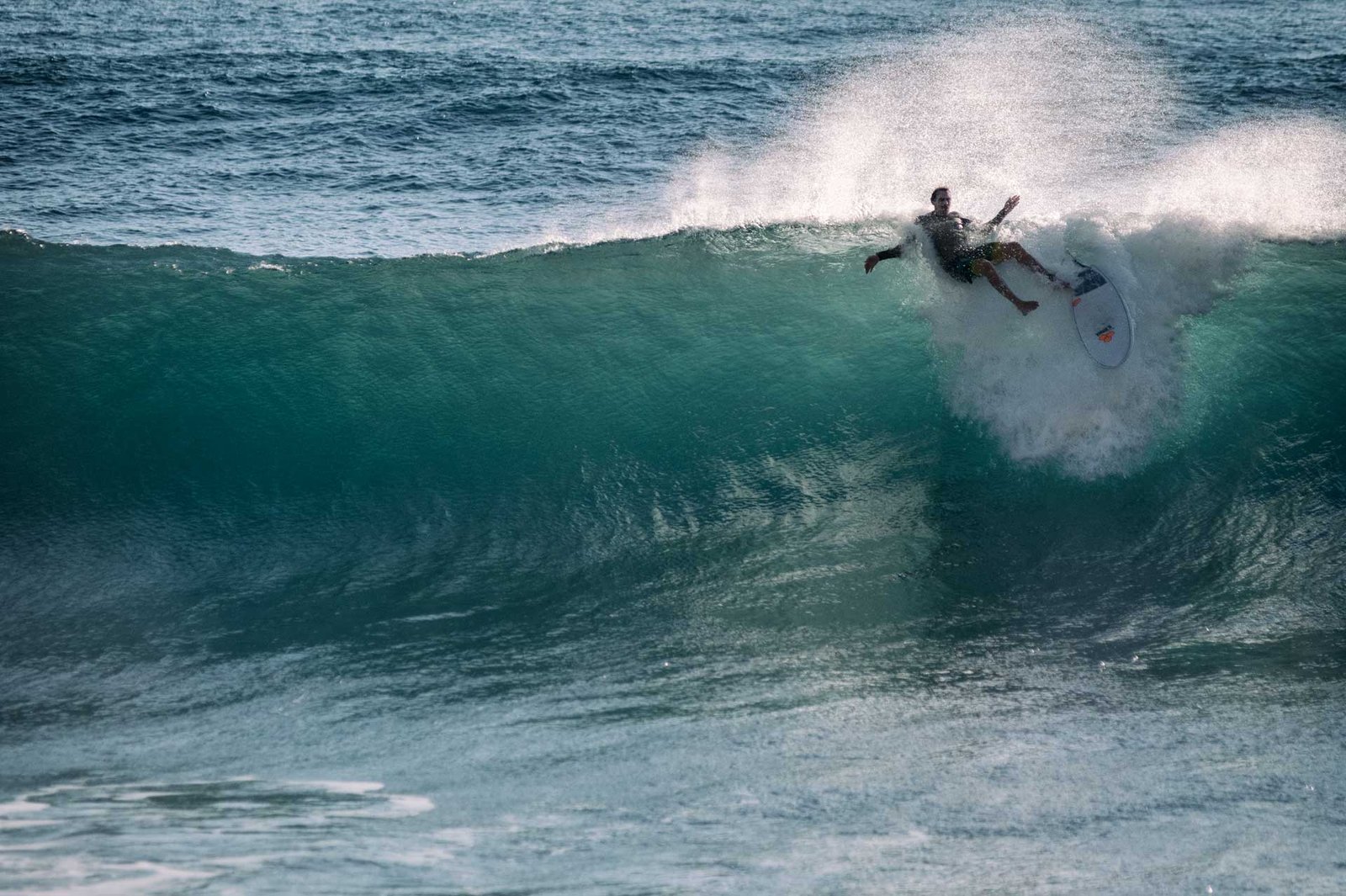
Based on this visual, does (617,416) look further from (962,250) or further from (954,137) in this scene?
(954,137)

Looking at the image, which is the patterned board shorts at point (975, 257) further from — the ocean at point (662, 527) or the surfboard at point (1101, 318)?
A: the surfboard at point (1101, 318)

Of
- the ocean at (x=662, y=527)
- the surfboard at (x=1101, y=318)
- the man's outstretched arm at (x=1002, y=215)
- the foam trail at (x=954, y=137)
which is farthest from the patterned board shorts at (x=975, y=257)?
the foam trail at (x=954, y=137)

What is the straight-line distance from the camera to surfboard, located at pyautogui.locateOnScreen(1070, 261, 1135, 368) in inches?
315

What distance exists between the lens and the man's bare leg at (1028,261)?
809 cm

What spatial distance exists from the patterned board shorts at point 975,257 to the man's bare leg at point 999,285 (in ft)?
0.19

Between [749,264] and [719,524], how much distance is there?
355 cm

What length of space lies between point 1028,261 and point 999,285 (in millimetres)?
346

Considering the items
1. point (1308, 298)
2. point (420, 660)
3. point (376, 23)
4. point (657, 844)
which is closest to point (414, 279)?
point (420, 660)

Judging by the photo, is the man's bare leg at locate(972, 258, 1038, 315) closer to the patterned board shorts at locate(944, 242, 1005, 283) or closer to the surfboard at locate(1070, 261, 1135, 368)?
the patterned board shorts at locate(944, 242, 1005, 283)

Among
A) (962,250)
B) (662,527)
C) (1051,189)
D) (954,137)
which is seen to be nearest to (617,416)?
(662,527)

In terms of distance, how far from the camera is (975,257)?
26.7 ft

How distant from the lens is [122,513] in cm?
785

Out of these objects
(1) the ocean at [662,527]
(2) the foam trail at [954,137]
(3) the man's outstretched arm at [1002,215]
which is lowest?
(1) the ocean at [662,527]

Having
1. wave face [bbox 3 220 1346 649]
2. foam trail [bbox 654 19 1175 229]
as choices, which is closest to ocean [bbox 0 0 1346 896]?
wave face [bbox 3 220 1346 649]
